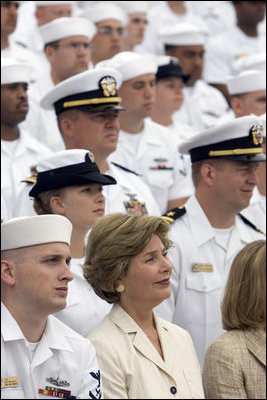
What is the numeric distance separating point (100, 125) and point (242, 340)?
70.3 inches

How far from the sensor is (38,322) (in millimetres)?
4781

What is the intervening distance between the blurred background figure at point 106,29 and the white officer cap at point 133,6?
61cm

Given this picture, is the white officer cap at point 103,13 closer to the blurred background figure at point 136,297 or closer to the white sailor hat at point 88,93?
the white sailor hat at point 88,93

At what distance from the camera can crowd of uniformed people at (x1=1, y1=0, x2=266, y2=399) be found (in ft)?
15.8

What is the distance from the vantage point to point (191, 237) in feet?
21.5

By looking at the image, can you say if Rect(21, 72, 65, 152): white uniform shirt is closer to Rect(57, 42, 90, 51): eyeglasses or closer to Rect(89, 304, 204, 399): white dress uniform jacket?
Rect(57, 42, 90, 51): eyeglasses

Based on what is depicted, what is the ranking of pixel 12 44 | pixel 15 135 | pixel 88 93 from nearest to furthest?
pixel 88 93
pixel 15 135
pixel 12 44

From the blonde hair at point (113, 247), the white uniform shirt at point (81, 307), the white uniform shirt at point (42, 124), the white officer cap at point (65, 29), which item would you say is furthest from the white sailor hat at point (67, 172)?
the white officer cap at point (65, 29)

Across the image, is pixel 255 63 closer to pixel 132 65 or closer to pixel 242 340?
pixel 132 65

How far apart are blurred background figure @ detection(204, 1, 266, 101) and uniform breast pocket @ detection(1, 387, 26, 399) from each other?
8.31m

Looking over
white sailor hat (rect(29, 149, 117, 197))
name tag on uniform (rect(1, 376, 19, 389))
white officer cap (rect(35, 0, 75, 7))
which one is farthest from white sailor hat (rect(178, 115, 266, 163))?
white officer cap (rect(35, 0, 75, 7))

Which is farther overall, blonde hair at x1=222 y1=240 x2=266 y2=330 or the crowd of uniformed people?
blonde hair at x1=222 y1=240 x2=266 y2=330

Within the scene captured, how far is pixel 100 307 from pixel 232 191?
126 centimetres

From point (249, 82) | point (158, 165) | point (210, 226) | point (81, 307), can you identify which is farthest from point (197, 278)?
point (249, 82)
